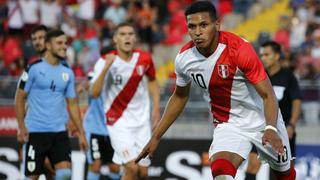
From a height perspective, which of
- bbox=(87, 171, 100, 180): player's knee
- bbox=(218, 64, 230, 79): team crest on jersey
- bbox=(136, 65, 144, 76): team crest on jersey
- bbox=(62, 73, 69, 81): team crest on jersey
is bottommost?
bbox=(87, 171, 100, 180): player's knee

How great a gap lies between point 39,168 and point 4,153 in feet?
10.6

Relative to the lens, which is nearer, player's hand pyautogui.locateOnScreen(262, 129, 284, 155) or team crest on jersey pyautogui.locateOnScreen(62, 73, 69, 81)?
player's hand pyautogui.locateOnScreen(262, 129, 284, 155)

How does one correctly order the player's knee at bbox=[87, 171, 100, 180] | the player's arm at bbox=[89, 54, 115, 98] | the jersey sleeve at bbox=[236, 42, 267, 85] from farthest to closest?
the player's knee at bbox=[87, 171, 100, 180] → the player's arm at bbox=[89, 54, 115, 98] → the jersey sleeve at bbox=[236, 42, 267, 85]

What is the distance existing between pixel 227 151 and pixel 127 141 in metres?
3.55

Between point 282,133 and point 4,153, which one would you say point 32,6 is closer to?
point 4,153

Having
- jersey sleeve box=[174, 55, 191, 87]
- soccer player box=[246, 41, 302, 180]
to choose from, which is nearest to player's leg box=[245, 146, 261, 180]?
Answer: soccer player box=[246, 41, 302, 180]

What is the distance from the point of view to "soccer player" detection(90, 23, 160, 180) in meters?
11.9

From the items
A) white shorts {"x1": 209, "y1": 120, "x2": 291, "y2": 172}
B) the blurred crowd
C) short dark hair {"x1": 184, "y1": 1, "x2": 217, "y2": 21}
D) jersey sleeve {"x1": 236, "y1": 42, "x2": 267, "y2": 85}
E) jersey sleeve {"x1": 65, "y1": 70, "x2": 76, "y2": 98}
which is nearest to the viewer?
jersey sleeve {"x1": 236, "y1": 42, "x2": 267, "y2": 85}

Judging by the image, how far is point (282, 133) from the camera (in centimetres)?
877

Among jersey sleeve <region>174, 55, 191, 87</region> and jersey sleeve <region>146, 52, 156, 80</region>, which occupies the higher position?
jersey sleeve <region>174, 55, 191, 87</region>

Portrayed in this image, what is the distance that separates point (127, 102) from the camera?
12086 mm

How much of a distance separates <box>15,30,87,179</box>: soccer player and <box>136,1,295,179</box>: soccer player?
295cm

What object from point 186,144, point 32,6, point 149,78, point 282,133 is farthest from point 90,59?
point 282,133

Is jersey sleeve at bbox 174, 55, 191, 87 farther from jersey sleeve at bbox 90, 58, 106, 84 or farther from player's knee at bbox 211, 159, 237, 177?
jersey sleeve at bbox 90, 58, 106, 84
